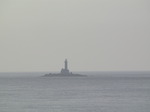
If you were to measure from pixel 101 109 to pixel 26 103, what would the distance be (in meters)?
13.3

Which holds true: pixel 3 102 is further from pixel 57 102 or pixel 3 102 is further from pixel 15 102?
pixel 57 102

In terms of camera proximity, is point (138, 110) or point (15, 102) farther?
point (15, 102)

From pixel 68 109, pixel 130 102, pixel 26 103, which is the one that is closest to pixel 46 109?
pixel 68 109

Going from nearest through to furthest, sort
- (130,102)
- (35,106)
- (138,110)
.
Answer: (138,110) < (35,106) < (130,102)

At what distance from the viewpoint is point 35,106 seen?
82875 millimetres

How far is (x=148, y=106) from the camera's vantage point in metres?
83.6

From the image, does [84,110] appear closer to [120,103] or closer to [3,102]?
[120,103]

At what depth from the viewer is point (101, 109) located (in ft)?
259

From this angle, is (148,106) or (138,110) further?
(148,106)

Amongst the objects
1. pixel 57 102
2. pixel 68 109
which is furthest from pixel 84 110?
pixel 57 102

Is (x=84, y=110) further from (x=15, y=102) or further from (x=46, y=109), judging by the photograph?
(x=15, y=102)

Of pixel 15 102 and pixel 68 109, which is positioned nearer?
pixel 68 109

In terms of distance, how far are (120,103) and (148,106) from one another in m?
5.52

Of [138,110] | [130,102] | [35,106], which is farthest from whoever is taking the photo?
[130,102]
